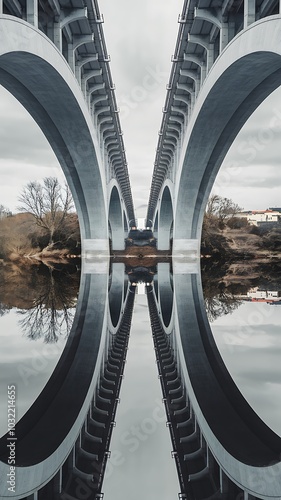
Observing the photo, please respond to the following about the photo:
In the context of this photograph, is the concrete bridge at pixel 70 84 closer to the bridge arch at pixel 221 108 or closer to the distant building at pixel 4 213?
the bridge arch at pixel 221 108

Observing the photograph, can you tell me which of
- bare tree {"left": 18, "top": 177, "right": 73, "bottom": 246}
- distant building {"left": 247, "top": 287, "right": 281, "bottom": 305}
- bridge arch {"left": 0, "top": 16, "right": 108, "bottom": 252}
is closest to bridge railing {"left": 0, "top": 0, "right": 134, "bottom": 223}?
bridge arch {"left": 0, "top": 16, "right": 108, "bottom": 252}

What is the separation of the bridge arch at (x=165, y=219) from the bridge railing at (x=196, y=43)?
21.9 metres

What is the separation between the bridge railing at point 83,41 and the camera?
49.5ft

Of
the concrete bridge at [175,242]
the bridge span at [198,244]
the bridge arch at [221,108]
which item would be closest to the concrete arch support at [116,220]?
the concrete bridge at [175,242]

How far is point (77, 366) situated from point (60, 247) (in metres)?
42.8

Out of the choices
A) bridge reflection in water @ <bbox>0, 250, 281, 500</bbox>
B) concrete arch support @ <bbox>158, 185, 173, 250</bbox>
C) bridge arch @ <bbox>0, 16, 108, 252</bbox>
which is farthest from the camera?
concrete arch support @ <bbox>158, 185, 173, 250</bbox>

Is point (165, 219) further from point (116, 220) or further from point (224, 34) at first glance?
point (224, 34)

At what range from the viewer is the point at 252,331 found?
7.68 metres

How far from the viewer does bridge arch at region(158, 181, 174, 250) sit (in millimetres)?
58125

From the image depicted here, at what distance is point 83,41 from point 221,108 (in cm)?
659

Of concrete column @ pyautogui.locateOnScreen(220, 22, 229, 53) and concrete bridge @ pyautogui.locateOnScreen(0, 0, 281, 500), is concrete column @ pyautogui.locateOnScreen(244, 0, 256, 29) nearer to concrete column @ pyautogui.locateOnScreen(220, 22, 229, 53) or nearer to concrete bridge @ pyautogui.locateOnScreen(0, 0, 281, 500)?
concrete bridge @ pyautogui.locateOnScreen(0, 0, 281, 500)

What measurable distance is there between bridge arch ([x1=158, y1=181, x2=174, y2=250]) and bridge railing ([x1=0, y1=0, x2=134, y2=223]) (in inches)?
926

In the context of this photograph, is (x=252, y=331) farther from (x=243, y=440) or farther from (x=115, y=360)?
(x=243, y=440)

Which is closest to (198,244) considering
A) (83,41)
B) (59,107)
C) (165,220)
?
(59,107)
